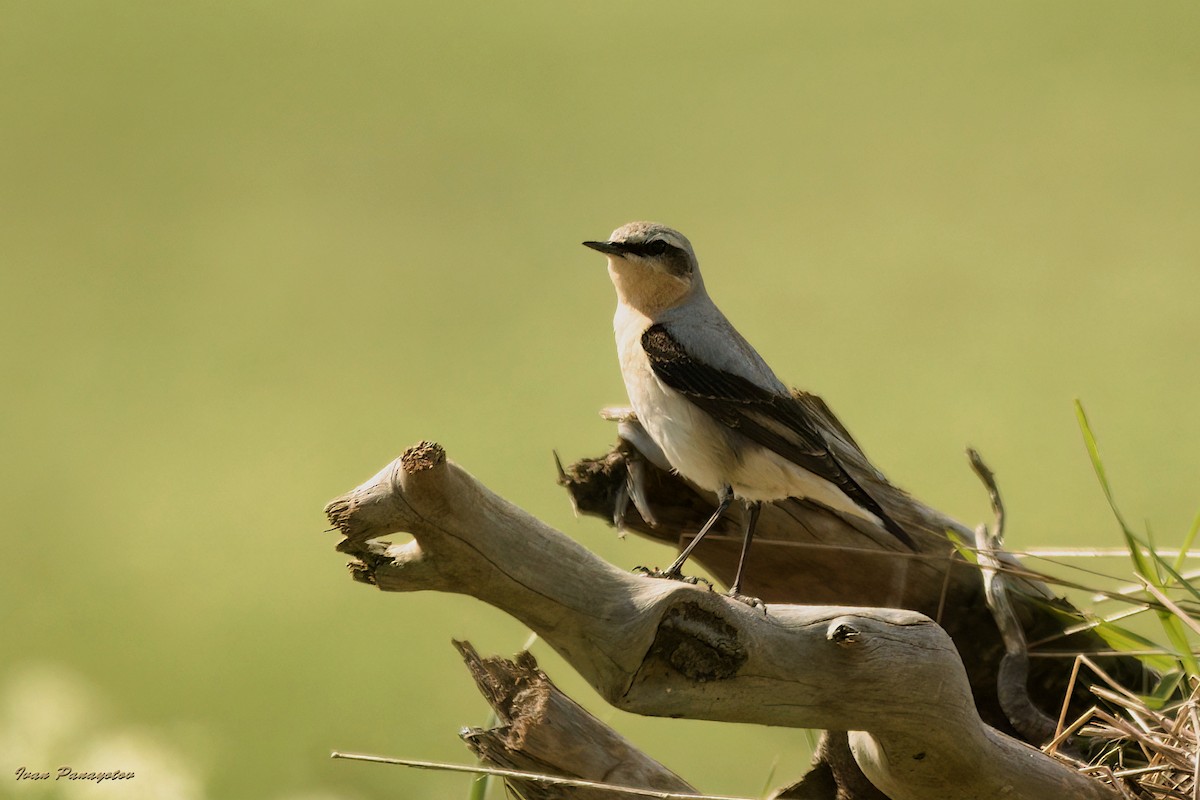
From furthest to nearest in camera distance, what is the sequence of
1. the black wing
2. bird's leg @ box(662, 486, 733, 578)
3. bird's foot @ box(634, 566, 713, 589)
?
bird's leg @ box(662, 486, 733, 578) → the black wing → bird's foot @ box(634, 566, 713, 589)

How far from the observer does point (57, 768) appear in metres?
2.66

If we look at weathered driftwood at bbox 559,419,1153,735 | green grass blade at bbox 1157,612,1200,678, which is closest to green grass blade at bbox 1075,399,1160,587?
green grass blade at bbox 1157,612,1200,678

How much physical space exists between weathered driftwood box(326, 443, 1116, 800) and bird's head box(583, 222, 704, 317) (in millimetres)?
1393

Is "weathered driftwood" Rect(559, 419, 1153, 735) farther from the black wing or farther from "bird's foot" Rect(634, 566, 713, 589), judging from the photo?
"bird's foot" Rect(634, 566, 713, 589)

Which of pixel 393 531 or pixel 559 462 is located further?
pixel 559 462

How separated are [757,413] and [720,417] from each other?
107 mm

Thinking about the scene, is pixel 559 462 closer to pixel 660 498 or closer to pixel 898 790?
pixel 660 498

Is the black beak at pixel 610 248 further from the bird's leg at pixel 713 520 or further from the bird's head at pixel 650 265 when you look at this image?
the bird's leg at pixel 713 520

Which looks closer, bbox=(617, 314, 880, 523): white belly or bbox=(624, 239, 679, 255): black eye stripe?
bbox=(617, 314, 880, 523): white belly

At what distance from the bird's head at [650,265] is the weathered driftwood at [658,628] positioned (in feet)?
4.57

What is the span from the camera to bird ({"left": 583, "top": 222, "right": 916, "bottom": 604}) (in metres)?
3.04

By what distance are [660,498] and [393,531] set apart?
1658 mm

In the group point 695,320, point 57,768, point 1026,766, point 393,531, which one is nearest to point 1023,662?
point 1026,766

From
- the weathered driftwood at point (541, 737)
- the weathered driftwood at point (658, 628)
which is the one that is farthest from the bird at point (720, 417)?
the weathered driftwood at point (658, 628)
